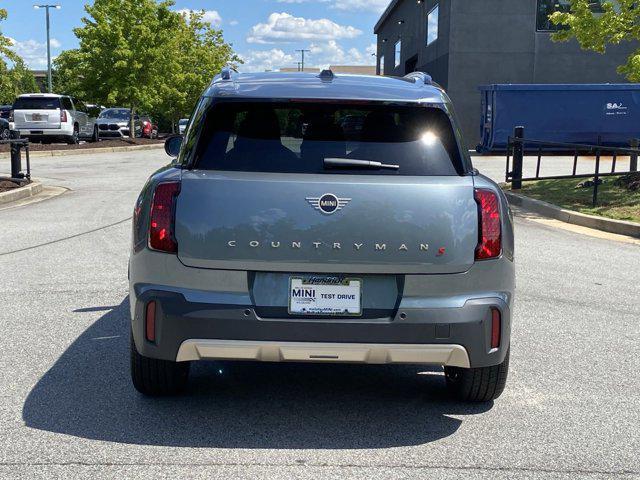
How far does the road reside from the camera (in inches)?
147

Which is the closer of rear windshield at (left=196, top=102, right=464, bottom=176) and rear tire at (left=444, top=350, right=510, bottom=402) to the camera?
rear windshield at (left=196, top=102, right=464, bottom=176)

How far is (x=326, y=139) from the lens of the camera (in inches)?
165

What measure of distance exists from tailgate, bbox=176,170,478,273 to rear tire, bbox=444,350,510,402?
729 mm

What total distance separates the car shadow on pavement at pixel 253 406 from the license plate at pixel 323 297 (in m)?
0.65

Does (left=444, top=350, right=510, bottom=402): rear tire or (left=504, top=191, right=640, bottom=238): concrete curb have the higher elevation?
(left=444, top=350, right=510, bottom=402): rear tire

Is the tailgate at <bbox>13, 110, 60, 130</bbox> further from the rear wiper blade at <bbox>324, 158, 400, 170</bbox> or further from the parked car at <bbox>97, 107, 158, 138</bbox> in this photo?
the rear wiper blade at <bbox>324, 158, 400, 170</bbox>

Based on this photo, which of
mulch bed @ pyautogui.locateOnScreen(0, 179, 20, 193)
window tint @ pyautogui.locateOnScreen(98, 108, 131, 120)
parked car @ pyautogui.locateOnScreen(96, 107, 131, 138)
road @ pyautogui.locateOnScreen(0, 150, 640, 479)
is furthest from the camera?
window tint @ pyautogui.locateOnScreen(98, 108, 131, 120)

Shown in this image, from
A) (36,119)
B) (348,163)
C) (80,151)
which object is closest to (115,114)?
(36,119)

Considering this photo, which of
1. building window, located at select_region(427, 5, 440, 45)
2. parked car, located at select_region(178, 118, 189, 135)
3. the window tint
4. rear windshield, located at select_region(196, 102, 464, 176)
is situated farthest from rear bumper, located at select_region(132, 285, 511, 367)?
building window, located at select_region(427, 5, 440, 45)

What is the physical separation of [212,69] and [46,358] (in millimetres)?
62056

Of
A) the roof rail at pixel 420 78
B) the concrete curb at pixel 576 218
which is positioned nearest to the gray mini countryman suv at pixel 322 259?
the roof rail at pixel 420 78

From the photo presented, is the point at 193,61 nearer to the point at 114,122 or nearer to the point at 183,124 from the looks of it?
the point at 114,122

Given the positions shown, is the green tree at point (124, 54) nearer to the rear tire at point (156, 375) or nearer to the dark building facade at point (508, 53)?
the dark building facade at point (508, 53)

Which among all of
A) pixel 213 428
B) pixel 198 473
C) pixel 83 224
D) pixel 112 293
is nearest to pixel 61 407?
pixel 213 428
